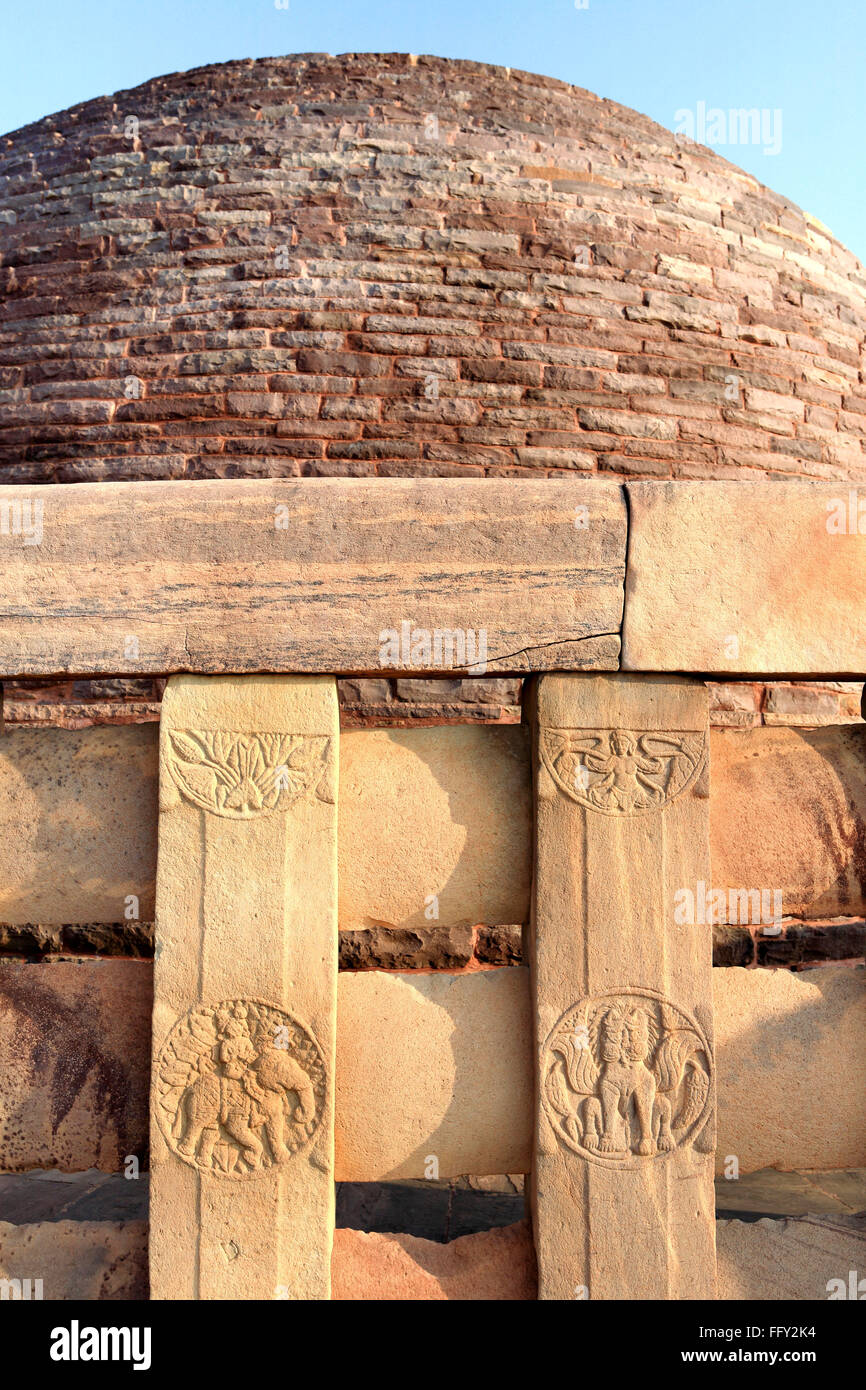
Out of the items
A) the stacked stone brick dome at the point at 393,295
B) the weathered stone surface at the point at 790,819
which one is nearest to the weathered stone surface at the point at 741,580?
the weathered stone surface at the point at 790,819

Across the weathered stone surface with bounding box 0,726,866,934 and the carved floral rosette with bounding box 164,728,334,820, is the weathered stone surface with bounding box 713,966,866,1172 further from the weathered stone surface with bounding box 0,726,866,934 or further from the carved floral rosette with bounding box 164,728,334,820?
the carved floral rosette with bounding box 164,728,334,820

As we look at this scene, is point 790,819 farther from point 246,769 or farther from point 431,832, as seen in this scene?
point 246,769

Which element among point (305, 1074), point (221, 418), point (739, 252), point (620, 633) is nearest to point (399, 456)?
point (221, 418)

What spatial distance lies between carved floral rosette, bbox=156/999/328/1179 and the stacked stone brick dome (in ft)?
13.0

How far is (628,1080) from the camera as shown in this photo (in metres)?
2.04

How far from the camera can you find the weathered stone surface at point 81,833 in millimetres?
2160

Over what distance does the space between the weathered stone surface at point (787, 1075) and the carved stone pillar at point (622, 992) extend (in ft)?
0.61

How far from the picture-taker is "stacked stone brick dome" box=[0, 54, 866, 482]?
18.3 feet

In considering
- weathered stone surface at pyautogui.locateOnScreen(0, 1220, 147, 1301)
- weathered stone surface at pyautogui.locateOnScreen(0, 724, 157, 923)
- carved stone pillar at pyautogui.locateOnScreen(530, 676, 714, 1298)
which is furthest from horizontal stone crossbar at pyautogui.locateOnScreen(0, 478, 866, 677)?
weathered stone surface at pyautogui.locateOnScreen(0, 1220, 147, 1301)

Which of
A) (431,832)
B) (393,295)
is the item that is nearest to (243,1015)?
(431,832)

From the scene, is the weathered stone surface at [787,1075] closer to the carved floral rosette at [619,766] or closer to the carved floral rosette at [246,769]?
the carved floral rosette at [619,766]

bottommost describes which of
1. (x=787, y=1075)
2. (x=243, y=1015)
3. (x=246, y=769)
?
(x=787, y=1075)

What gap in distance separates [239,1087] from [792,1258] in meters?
1.34
